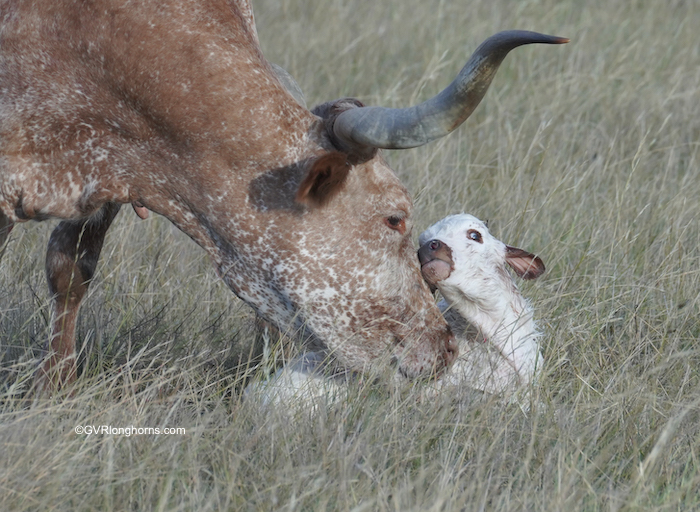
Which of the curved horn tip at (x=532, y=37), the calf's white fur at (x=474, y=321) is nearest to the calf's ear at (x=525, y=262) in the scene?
the calf's white fur at (x=474, y=321)

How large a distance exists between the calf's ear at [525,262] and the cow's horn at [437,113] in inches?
39.3

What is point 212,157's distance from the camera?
137 inches

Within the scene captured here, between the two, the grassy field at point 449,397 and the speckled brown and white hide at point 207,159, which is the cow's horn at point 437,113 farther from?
the grassy field at point 449,397

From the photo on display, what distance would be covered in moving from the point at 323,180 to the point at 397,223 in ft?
1.40

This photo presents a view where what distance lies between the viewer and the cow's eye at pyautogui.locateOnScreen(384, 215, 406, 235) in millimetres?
3652

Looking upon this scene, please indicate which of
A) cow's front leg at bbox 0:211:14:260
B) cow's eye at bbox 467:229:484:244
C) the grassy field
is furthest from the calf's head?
cow's front leg at bbox 0:211:14:260

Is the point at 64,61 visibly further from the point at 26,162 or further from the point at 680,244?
the point at 680,244

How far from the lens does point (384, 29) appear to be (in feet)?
28.5

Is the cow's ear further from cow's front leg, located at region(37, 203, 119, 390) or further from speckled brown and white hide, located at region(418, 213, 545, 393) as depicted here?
cow's front leg, located at region(37, 203, 119, 390)

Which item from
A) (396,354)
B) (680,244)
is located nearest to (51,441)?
(396,354)

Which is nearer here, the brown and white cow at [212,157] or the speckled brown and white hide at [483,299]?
the brown and white cow at [212,157]

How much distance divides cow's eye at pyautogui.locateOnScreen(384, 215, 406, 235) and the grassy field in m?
0.62

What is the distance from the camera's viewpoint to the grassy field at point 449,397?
3.16m

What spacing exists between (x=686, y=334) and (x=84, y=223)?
2781 millimetres
